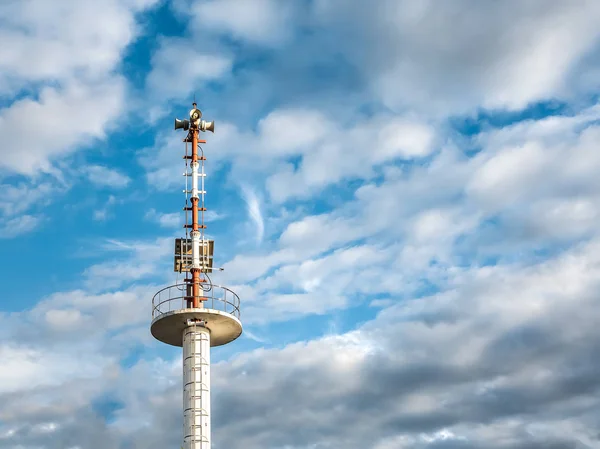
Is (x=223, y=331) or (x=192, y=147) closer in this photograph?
(x=223, y=331)

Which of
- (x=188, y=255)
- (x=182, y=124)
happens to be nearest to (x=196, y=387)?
(x=188, y=255)

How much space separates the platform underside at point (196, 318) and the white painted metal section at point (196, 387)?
644 mm

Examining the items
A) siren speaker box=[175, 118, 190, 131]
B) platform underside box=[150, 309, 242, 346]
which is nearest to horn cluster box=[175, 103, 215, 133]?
siren speaker box=[175, 118, 190, 131]

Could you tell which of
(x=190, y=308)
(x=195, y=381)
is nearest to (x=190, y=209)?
(x=190, y=308)

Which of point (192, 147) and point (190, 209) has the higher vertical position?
point (192, 147)

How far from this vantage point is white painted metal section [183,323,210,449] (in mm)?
63000

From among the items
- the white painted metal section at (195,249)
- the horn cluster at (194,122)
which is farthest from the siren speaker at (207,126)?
the white painted metal section at (195,249)

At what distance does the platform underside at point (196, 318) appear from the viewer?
213ft

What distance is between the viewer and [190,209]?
233ft

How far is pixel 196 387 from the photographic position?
6412cm

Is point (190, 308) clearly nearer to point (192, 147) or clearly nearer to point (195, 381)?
point (195, 381)

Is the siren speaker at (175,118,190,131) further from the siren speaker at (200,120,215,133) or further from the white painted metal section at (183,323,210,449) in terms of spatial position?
the white painted metal section at (183,323,210,449)

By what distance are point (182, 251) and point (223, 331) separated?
22.7 feet

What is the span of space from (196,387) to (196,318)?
4.94 meters
